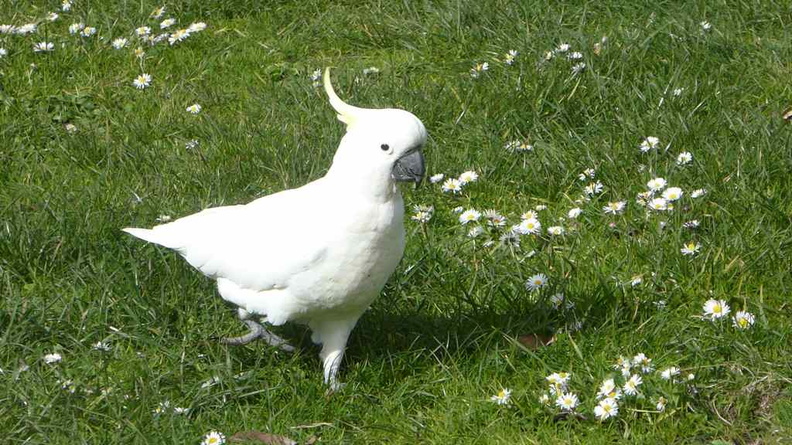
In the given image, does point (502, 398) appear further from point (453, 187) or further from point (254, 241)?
point (453, 187)

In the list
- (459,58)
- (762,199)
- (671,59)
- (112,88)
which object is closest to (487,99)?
(459,58)

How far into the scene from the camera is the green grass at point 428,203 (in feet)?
11.6

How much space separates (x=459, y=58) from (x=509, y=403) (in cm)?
245

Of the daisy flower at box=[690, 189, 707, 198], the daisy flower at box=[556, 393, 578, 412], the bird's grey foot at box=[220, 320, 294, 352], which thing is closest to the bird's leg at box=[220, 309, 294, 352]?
the bird's grey foot at box=[220, 320, 294, 352]

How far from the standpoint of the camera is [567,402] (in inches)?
135

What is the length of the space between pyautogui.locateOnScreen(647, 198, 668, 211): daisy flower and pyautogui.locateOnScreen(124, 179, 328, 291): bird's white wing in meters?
1.43

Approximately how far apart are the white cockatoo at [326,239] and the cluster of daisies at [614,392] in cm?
58

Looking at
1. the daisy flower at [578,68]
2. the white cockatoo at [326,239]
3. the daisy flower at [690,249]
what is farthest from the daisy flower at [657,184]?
the white cockatoo at [326,239]

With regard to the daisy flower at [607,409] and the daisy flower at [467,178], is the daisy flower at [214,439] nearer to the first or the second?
the daisy flower at [607,409]

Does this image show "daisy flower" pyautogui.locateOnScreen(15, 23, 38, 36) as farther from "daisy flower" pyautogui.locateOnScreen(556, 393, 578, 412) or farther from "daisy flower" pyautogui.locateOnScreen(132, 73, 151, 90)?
"daisy flower" pyautogui.locateOnScreen(556, 393, 578, 412)

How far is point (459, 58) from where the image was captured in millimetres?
5574

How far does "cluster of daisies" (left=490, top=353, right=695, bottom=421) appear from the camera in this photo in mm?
3412

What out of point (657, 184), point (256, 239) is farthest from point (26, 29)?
point (657, 184)

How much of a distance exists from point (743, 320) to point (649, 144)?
1.13 meters
